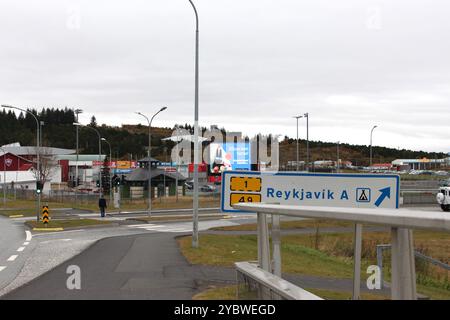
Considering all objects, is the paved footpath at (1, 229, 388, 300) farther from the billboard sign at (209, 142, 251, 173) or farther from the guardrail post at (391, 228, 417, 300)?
the billboard sign at (209, 142, 251, 173)

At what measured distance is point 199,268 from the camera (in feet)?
47.0

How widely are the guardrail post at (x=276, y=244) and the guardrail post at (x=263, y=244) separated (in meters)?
0.11

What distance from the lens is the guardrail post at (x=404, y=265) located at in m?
3.02

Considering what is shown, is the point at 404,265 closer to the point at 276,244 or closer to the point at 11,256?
the point at 276,244

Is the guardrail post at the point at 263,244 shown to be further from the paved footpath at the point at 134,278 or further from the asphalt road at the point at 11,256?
the asphalt road at the point at 11,256

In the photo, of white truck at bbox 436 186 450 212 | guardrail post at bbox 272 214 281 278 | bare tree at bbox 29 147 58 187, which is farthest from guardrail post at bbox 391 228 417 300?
bare tree at bbox 29 147 58 187

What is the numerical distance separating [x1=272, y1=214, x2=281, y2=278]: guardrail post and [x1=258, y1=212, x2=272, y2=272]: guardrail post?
11 centimetres

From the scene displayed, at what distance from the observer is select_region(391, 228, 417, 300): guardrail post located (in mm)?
3021

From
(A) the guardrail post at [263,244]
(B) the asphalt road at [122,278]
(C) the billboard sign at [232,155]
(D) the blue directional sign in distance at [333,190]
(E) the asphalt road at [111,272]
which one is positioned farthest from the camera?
(C) the billboard sign at [232,155]

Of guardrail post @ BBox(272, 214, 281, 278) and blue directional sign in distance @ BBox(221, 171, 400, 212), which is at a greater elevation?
blue directional sign in distance @ BBox(221, 171, 400, 212)

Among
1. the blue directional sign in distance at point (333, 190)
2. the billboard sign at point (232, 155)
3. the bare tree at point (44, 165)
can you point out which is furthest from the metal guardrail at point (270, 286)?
the billboard sign at point (232, 155)

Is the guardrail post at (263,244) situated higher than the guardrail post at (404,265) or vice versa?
the guardrail post at (404,265)

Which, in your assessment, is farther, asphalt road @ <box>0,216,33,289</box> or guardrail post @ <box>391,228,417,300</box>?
asphalt road @ <box>0,216,33,289</box>

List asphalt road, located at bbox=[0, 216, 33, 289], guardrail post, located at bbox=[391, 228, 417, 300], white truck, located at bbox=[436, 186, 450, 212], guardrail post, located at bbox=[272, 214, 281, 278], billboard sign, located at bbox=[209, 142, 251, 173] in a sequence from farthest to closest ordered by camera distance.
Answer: billboard sign, located at bbox=[209, 142, 251, 173] → white truck, located at bbox=[436, 186, 450, 212] → asphalt road, located at bbox=[0, 216, 33, 289] → guardrail post, located at bbox=[272, 214, 281, 278] → guardrail post, located at bbox=[391, 228, 417, 300]
